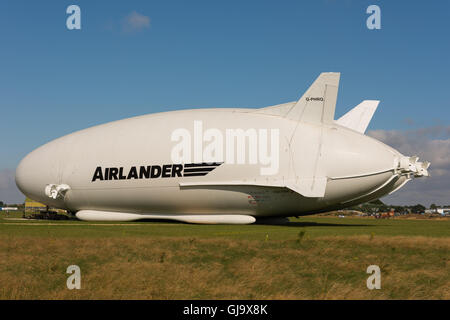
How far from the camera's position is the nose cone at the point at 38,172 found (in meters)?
52.6

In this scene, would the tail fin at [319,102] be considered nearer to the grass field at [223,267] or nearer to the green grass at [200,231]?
the green grass at [200,231]

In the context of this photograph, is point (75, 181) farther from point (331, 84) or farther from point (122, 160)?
point (331, 84)

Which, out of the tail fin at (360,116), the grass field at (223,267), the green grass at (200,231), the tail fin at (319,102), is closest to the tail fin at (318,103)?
the tail fin at (319,102)

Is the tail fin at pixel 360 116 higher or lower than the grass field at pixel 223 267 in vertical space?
higher

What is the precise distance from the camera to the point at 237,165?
45156 mm

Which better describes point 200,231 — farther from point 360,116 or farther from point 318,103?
point 360,116

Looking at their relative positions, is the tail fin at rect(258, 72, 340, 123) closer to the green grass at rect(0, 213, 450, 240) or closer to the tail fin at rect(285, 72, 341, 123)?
the tail fin at rect(285, 72, 341, 123)

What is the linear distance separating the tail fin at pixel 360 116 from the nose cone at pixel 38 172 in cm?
3100

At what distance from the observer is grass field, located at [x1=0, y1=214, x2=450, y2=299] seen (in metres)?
20.1

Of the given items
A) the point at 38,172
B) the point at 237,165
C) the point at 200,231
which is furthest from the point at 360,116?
the point at 38,172

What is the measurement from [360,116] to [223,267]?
34.3 meters

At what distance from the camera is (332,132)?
1797 inches
